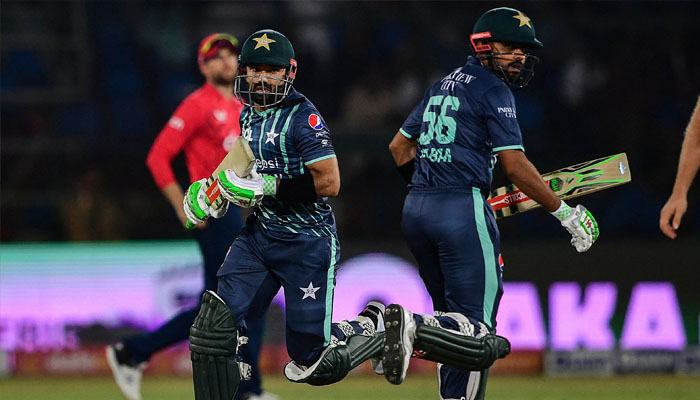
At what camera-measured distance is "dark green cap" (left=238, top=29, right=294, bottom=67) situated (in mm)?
5434

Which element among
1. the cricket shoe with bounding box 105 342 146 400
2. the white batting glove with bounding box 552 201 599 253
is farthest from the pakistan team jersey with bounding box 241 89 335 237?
the cricket shoe with bounding box 105 342 146 400

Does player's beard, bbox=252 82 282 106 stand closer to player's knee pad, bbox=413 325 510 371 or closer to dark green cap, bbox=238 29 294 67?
dark green cap, bbox=238 29 294 67

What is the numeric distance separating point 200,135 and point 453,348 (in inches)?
105

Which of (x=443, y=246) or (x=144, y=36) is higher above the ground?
(x=144, y=36)

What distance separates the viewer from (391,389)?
352 inches

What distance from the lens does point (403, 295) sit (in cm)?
989

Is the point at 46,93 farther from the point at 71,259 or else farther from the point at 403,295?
the point at 403,295

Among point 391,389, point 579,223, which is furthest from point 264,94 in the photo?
point 391,389

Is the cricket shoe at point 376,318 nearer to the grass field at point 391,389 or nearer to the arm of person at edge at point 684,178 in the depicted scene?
the arm of person at edge at point 684,178

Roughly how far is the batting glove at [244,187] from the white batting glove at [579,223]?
1541 mm

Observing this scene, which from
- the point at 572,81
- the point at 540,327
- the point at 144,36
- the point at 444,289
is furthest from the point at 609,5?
the point at 444,289

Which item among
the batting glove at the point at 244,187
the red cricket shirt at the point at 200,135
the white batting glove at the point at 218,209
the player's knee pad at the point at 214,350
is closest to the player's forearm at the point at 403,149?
the batting glove at the point at 244,187

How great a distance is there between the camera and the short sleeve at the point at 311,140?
535cm

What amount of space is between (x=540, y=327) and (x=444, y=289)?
441 cm
